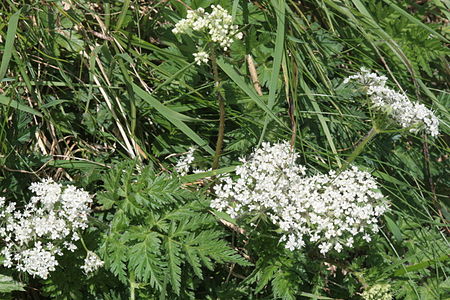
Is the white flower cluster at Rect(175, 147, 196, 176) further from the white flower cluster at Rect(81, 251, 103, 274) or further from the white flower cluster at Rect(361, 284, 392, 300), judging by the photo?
the white flower cluster at Rect(361, 284, 392, 300)

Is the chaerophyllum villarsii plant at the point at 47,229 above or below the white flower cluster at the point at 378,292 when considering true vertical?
above

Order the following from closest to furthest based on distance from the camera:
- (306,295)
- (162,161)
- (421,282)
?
(306,295), (421,282), (162,161)

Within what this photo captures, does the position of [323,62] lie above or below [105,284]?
above

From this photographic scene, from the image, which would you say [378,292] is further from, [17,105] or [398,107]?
[17,105]

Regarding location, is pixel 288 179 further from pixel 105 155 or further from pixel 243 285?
pixel 105 155

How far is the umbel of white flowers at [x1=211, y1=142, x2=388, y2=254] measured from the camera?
322cm

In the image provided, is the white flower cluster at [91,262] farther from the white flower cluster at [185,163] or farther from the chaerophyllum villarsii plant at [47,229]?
the white flower cluster at [185,163]

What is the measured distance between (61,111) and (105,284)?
1.39 metres

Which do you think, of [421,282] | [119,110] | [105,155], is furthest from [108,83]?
[421,282]

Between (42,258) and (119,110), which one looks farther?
(119,110)

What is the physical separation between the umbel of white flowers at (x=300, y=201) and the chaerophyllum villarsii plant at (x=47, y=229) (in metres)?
A: 0.84

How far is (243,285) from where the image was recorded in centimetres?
385

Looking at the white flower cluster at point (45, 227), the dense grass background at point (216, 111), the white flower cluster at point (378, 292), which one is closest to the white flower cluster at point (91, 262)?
the white flower cluster at point (45, 227)

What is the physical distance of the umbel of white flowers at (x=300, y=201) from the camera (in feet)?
10.6
